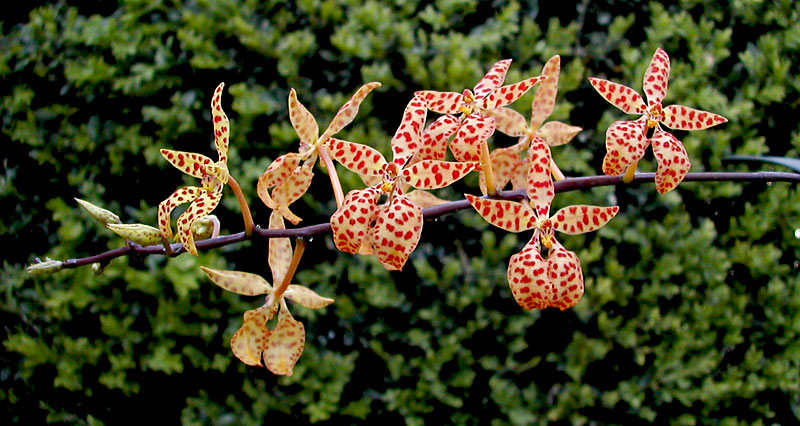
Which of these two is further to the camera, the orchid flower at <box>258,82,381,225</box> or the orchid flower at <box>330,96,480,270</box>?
the orchid flower at <box>258,82,381,225</box>

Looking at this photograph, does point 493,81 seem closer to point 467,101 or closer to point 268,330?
point 467,101

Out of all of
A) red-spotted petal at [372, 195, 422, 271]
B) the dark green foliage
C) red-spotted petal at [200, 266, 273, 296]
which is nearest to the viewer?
red-spotted petal at [372, 195, 422, 271]

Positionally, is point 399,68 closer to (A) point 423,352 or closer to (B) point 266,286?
(A) point 423,352

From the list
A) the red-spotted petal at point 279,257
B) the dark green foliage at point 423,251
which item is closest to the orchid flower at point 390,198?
the red-spotted petal at point 279,257

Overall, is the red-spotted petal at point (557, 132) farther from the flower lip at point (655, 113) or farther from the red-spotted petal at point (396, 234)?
the red-spotted petal at point (396, 234)

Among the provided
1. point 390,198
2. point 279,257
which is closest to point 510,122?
point 390,198

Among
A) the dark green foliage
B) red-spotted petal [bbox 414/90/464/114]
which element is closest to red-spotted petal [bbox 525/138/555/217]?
red-spotted petal [bbox 414/90/464/114]

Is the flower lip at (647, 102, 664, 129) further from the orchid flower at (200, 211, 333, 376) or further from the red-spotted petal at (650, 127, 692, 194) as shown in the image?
the orchid flower at (200, 211, 333, 376)

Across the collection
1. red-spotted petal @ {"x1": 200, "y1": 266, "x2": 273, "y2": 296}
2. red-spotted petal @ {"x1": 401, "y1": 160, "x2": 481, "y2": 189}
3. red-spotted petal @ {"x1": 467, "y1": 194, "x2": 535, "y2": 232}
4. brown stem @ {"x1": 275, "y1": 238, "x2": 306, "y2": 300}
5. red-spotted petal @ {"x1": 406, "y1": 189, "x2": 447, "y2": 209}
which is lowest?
red-spotted petal @ {"x1": 200, "y1": 266, "x2": 273, "y2": 296}
